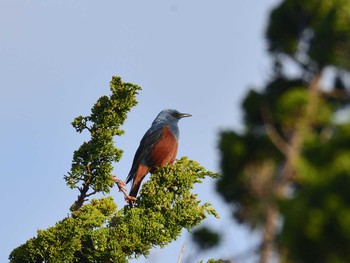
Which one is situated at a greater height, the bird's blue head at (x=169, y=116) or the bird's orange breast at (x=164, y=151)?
the bird's blue head at (x=169, y=116)

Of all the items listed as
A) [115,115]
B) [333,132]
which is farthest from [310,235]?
[115,115]

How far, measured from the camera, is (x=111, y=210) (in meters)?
9.64

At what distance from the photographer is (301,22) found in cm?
532

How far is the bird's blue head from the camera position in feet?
45.3

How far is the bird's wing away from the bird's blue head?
32 cm

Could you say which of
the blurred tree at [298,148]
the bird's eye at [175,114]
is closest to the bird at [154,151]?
the bird's eye at [175,114]

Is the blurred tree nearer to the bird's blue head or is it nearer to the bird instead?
the bird

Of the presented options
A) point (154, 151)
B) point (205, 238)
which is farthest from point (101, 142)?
point (205, 238)

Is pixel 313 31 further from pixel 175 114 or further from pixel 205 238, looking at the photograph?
pixel 175 114

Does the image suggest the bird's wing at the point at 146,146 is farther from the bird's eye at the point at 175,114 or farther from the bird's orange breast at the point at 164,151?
the bird's eye at the point at 175,114

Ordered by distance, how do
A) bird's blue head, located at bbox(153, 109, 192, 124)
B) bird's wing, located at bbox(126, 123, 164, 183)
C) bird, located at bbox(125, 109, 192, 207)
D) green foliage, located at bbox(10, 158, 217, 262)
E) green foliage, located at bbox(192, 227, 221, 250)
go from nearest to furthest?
green foliage, located at bbox(192, 227, 221, 250), green foliage, located at bbox(10, 158, 217, 262), bird, located at bbox(125, 109, 192, 207), bird's wing, located at bbox(126, 123, 164, 183), bird's blue head, located at bbox(153, 109, 192, 124)

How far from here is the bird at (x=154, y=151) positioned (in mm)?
12484

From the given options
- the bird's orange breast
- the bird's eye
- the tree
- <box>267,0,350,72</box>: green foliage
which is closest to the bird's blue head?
the bird's eye

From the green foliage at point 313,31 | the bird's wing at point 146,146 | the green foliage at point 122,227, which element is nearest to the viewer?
the green foliage at point 313,31
